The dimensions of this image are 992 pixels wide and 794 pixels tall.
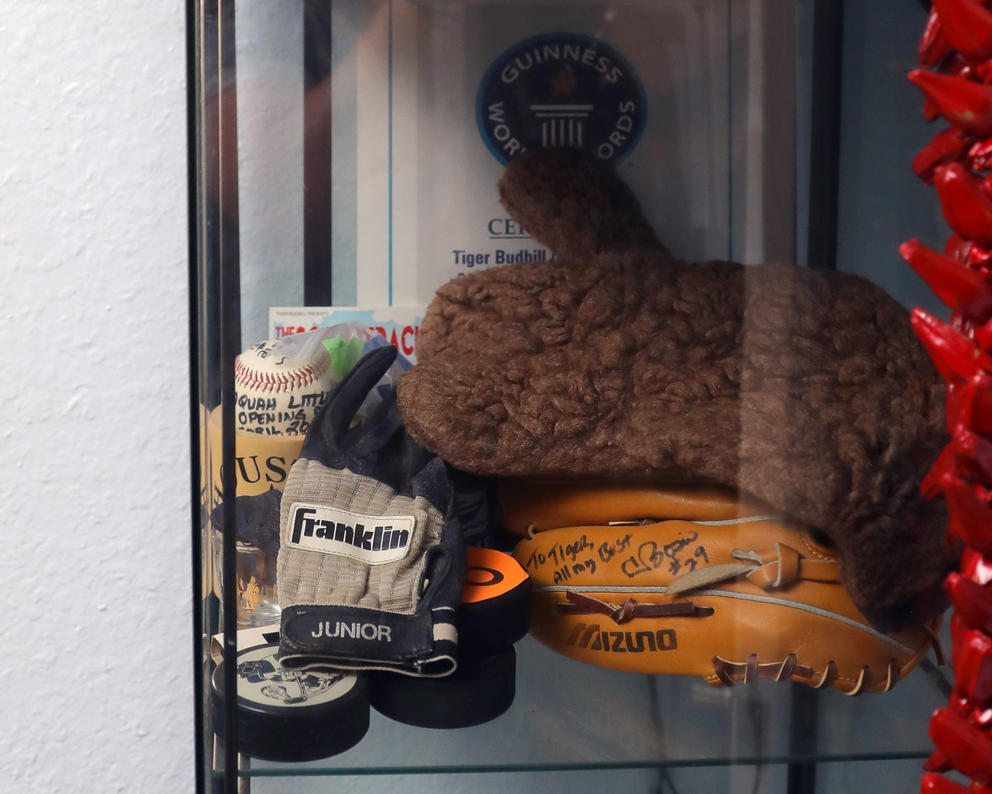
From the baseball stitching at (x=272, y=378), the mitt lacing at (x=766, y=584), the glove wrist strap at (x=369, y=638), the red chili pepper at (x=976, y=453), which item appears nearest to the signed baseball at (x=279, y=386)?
the baseball stitching at (x=272, y=378)

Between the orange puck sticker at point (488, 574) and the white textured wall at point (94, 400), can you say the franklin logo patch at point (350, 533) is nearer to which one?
the orange puck sticker at point (488, 574)

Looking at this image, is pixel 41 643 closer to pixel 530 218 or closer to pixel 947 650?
pixel 530 218

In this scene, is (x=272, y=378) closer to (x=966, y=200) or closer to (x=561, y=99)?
(x=561, y=99)

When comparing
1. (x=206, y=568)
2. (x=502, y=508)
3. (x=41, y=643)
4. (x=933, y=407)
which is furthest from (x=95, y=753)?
(x=933, y=407)

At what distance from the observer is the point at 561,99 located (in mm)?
480

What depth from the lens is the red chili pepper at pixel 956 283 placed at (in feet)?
0.93

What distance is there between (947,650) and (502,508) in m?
0.23

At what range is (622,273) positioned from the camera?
47 cm

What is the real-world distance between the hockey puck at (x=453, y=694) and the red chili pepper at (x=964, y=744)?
0.72 feet

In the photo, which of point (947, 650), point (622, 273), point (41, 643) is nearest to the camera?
point (947, 650)

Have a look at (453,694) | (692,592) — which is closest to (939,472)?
(692,592)

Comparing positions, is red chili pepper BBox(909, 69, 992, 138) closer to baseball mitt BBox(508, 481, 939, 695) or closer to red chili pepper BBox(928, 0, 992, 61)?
red chili pepper BBox(928, 0, 992, 61)

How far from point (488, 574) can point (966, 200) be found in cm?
29

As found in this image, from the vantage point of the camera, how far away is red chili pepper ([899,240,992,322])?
28cm
